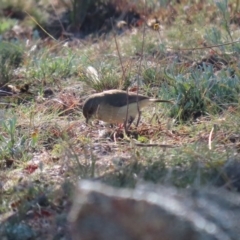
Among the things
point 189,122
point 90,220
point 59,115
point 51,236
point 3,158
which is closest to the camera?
point 90,220

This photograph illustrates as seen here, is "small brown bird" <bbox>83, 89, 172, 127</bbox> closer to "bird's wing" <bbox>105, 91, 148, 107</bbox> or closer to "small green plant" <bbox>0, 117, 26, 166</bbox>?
"bird's wing" <bbox>105, 91, 148, 107</bbox>

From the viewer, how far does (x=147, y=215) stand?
12.4 feet

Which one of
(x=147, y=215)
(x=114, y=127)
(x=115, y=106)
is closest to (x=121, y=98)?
(x=115, y=106)

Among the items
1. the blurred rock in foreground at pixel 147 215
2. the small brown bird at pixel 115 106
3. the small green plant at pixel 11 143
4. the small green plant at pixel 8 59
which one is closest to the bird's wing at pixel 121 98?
the small brown bird at pixel 115 106

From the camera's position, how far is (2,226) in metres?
4.93

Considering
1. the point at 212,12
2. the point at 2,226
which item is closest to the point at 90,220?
the point at 2,226

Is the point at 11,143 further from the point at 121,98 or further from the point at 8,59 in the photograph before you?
the point at 8,59

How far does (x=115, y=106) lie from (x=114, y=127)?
0.65ft

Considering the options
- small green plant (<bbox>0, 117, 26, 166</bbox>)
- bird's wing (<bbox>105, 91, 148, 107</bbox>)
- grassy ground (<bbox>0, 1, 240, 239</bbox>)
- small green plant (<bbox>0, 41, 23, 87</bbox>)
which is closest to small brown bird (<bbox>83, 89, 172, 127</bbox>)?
bird's wing (<bbox>105, 91, 148, 107</bbox>)

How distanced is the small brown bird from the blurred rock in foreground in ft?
8.56

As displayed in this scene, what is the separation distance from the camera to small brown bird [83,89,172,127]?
6723 millimetres

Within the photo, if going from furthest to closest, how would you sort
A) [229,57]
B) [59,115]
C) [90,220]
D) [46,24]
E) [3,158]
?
[46,24], [229,57], [59,115], [3,158], [90,220]

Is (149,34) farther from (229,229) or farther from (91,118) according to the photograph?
(229,229)

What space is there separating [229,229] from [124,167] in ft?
4.25
